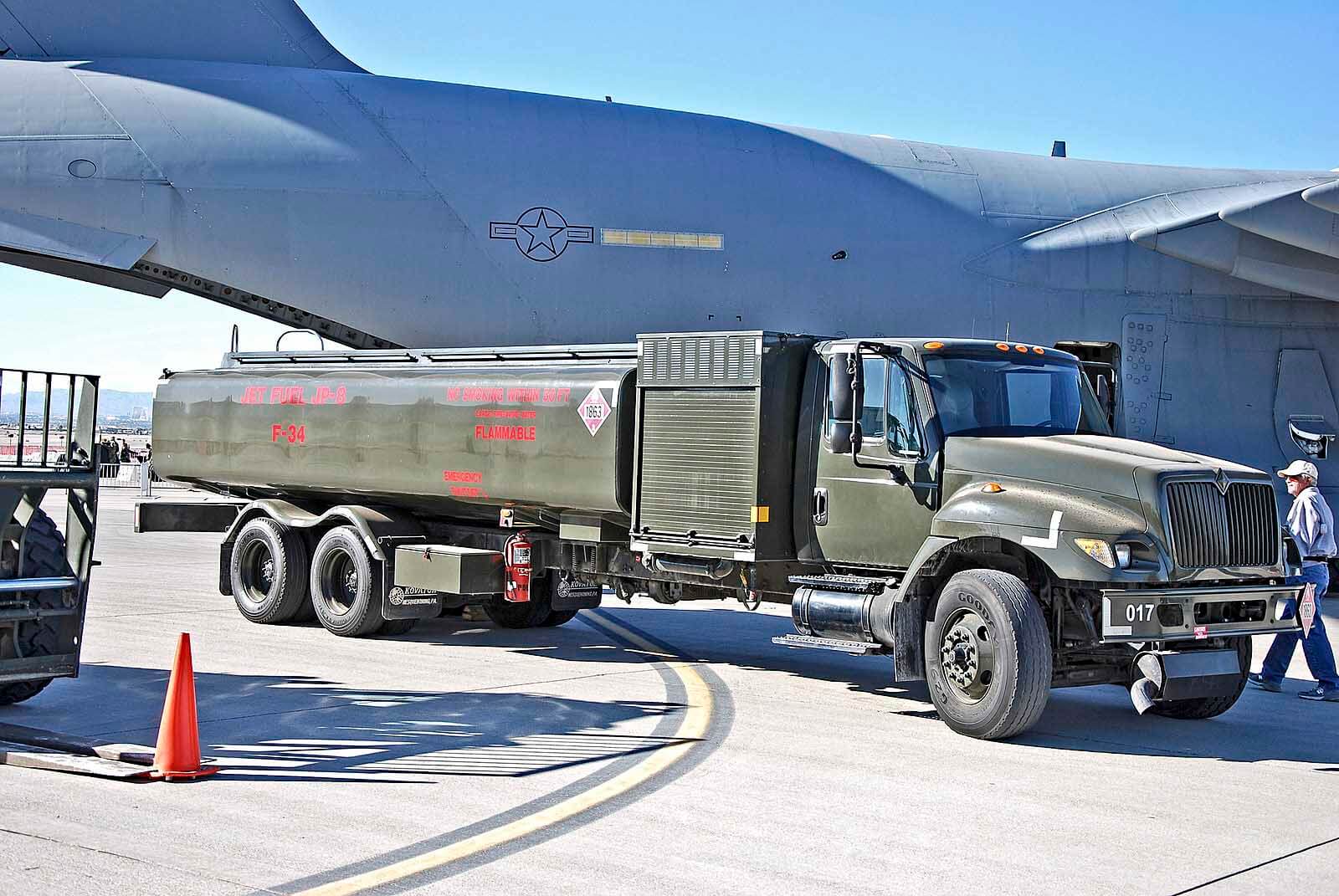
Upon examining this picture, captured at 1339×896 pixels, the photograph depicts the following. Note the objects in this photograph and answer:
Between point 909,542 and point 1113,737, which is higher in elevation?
point 909,542

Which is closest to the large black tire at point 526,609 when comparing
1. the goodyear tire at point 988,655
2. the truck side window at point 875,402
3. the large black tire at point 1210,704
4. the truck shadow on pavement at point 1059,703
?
the truck shadow on pavement at point 1059,703

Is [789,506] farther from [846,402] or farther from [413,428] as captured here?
[413,428]

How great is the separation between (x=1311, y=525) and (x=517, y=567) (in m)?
7.00

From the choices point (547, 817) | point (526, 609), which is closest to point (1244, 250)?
point (526, 609)

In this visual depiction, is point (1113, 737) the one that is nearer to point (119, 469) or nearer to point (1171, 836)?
point (1171, 836)

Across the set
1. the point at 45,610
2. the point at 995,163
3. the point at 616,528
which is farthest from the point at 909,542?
the point at 995,163

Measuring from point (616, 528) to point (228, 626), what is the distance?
4.76 m

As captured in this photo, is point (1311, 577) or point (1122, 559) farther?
point (1311, 577)

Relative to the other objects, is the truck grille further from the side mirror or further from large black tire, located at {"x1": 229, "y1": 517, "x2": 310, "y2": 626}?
large black tire, located at {"x1": 229, "y1": 517, "x2": 310, "y2": 626}

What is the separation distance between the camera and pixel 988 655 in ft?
31.3

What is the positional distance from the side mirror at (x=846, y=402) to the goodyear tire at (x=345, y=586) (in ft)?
18.5

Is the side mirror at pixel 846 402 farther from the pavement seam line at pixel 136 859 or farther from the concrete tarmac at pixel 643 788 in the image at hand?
the pavement seam line at pixel 136 859

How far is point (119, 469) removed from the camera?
62.9 m

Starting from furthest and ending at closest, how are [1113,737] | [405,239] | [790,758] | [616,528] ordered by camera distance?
[405,239], [616,528], [1113,737], [790,758]
